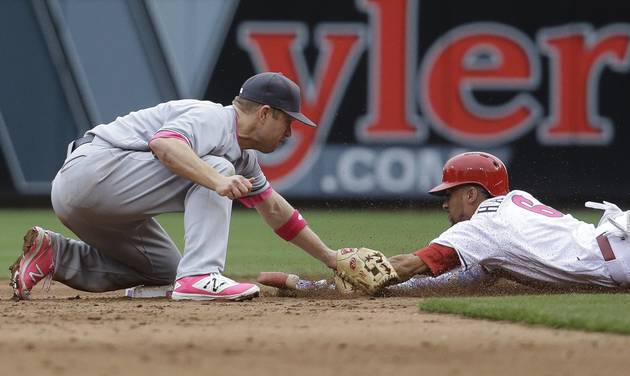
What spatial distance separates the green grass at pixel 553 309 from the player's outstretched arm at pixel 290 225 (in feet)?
2.64

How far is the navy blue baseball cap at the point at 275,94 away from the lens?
17.6ft

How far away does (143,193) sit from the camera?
536 cm

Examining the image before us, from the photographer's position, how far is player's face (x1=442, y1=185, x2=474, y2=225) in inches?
227

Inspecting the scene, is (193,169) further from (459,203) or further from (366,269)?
(459,203)

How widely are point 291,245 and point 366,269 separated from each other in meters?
4.42

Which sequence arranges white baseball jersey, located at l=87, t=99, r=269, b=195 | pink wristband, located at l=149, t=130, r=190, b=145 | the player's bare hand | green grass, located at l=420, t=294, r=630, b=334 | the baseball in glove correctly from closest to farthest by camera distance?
1. green grass, located at l=420, t=294, r=630, b=334
2. the player's bare hand
3. pink wristband, located at l=149, t=130, r=190, b=145
4. white baseball jersey, located at l=87, t=99, r=269, b=195
5. the baseball in glove

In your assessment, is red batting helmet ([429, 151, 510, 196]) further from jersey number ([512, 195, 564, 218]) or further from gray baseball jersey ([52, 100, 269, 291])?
gray baseball jersey ([52, 100, 269, 291])

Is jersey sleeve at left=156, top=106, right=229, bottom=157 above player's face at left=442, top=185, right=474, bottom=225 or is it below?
above

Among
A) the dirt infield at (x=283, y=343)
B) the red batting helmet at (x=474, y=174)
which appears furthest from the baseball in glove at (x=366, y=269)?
the red batting helmet at (x=474, y=174)

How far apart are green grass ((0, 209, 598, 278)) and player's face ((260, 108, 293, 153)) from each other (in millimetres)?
1800

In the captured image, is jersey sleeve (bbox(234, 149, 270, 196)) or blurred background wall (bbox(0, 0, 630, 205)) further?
blurred background wall (bbox(0, 0, 630, 205))

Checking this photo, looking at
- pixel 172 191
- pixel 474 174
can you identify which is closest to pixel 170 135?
pixel 172 191

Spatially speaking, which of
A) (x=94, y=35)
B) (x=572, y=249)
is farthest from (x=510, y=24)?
(x=572, y=249)

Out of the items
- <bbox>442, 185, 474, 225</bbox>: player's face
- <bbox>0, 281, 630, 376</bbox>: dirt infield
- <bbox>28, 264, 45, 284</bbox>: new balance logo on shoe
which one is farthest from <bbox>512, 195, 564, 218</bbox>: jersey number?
<bbox>28, 264, 45, 284</bbox>: new balance logo on shoe
